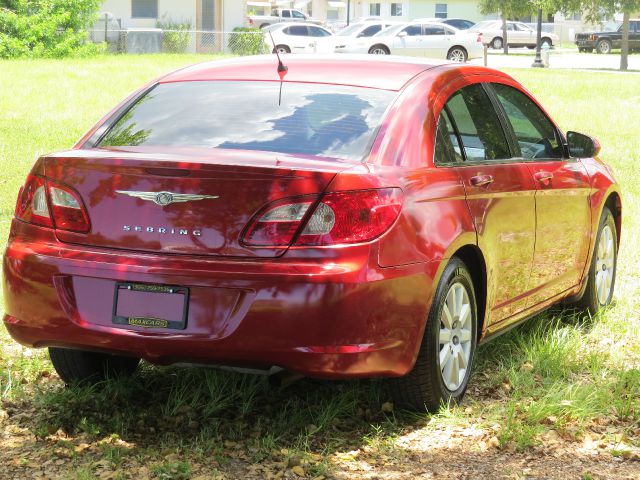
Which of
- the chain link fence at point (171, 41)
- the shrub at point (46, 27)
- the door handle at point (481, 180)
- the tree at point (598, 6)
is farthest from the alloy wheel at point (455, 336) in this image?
the tree at point (598, 6)

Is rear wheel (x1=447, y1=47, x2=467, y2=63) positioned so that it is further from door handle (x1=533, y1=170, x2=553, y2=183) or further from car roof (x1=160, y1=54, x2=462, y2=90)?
car roof (x1=160, y1=54, x2=462, y2=90)

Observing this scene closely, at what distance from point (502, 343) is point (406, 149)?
1.96 metres

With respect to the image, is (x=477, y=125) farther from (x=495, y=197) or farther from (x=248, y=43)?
(x=248, y=43)

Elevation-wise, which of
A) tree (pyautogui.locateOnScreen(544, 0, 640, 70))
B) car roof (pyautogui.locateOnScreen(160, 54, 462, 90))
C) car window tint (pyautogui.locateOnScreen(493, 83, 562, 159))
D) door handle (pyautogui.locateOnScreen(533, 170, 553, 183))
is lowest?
door handle (pyautogui.locateOnScreen(533, 170, 553, 183))

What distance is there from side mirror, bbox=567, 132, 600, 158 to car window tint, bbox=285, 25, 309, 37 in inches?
1544

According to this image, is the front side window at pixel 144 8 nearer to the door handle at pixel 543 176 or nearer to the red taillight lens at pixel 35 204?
the door handle at pixel 543 176

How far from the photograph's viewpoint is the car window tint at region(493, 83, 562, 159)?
618 cm

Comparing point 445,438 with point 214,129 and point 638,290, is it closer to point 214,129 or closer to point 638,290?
point 214,129

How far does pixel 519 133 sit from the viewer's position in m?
6.23

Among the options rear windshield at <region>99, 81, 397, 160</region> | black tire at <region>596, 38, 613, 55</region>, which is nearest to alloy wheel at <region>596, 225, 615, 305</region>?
rear windshield at <region>99, 81, 397, 160</region>

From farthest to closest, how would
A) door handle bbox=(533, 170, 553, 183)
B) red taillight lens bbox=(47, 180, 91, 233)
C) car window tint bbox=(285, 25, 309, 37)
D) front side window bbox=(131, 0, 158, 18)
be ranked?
front side window bbox=(131, 0, 158, 18) < car window tint bbox=(285, 25, 309, 37) < door handle bbox=(533, 170, 553, 183) < red taillight lens bbox=(47, 180, 91, 233)

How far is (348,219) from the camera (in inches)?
173

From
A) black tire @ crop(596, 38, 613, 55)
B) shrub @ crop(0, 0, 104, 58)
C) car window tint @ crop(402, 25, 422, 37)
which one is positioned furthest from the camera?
black tire @ crop(596, 38, 613, 55)

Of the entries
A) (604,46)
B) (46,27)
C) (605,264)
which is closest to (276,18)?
(604,46)
